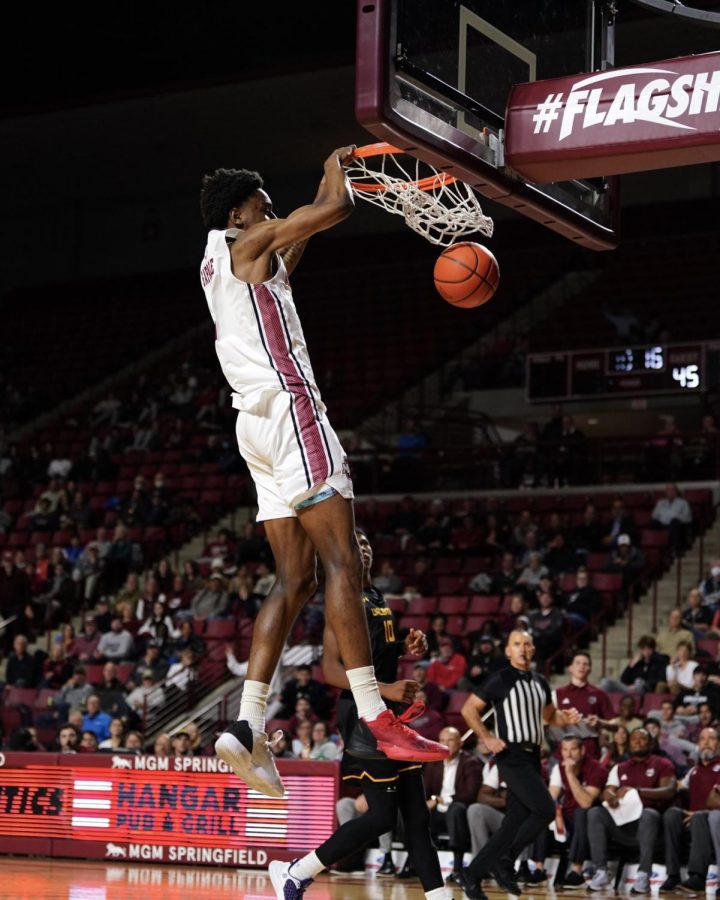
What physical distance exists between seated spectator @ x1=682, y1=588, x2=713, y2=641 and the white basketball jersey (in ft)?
30.5

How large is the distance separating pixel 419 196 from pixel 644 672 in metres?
7.93

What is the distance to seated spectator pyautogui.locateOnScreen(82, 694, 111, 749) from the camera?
47.1 ft

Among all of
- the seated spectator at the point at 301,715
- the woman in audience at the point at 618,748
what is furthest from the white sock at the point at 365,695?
the seated spectator at the point at 301,715

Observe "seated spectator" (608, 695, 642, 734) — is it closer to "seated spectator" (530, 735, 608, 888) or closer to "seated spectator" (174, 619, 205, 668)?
"seated spectator" (530, 735, 608, 888)

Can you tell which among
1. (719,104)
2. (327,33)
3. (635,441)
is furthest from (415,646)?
(327,33)

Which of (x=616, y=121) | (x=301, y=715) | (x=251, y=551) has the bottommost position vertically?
(x=301, y=715)

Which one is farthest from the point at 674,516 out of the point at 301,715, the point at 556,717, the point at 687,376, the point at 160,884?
the point at 160,884

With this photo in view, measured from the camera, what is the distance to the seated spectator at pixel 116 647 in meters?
16.5

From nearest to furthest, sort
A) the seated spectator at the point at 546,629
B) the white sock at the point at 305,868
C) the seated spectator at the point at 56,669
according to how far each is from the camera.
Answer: the white sock at the point at 305,868, the seated spectator at the point at 546,629, the seated spectator at the point at 56,669

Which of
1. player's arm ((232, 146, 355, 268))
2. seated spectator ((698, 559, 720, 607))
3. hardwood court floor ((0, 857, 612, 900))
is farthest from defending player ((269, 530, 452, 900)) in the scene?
seated spectator ((698, 559, 720, 607))

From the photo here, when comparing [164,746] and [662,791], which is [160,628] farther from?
[662,791]

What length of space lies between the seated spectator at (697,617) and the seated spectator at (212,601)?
5782 mm

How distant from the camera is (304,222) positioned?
15.1ft

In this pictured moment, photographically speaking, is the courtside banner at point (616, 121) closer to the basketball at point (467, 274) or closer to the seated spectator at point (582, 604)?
the basketball at point (467, 274)
